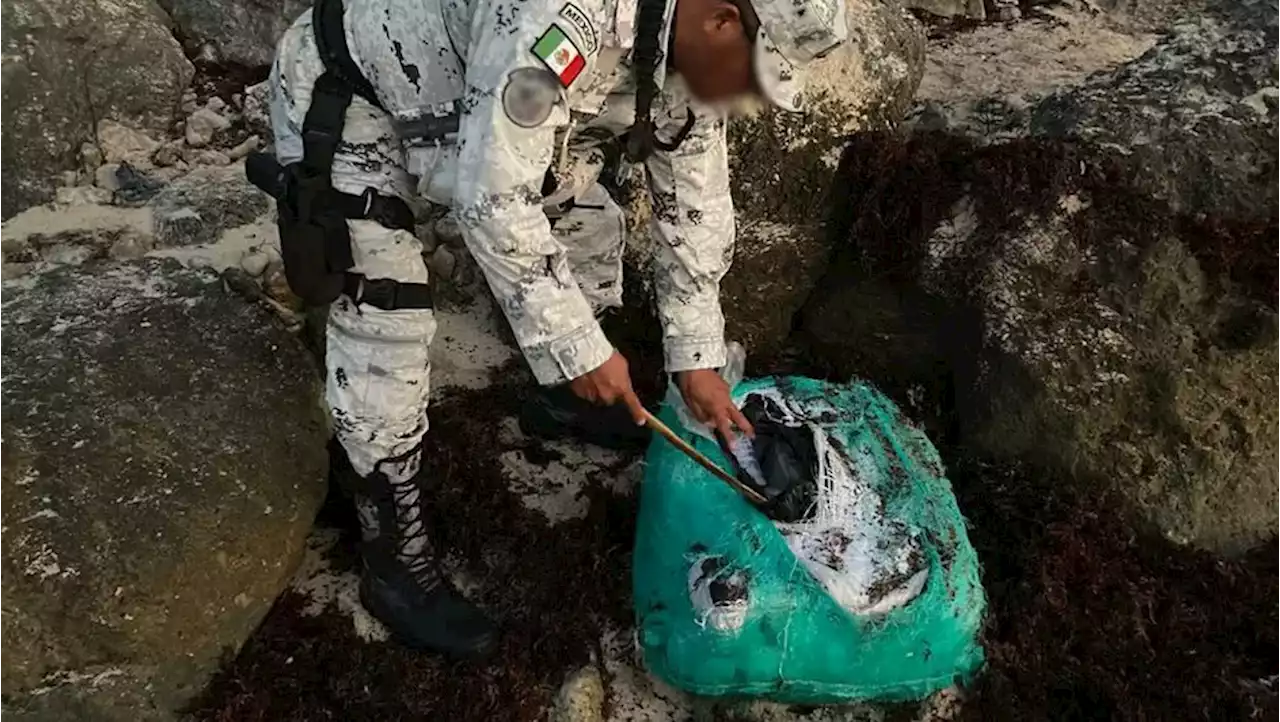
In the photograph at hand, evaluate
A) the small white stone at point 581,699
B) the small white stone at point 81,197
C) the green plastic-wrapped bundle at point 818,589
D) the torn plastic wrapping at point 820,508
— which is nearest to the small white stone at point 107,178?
the small white stone at point 81,197

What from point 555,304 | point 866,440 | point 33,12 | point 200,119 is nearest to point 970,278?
point 866,440

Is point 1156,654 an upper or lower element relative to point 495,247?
lower

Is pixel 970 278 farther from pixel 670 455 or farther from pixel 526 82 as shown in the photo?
pixel 526 82

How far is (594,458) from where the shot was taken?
3850 millimetres

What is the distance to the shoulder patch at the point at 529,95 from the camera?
7.39ft

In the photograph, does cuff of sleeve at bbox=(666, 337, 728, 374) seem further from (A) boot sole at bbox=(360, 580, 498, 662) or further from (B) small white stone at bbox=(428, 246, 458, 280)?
(B) small white stone at bbox=(428, 246, 458, 280)

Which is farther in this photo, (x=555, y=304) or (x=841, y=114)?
(x=841, y=114)

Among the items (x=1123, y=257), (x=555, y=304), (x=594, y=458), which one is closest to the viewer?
(x=555, y=304)

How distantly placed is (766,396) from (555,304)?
1.21 meters

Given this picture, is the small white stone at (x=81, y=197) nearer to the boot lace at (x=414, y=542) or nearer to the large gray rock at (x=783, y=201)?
the large gray rock at (x=783, y=201)

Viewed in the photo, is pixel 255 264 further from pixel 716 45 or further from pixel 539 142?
pixel 716 45

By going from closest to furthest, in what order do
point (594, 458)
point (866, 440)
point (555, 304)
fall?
point (555, 304) < point (866, 440) < point (594, 458)

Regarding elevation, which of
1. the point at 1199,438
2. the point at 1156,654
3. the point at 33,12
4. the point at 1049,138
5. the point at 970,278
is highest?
the point at 33,12

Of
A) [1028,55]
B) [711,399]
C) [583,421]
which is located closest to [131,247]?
[583,421]
